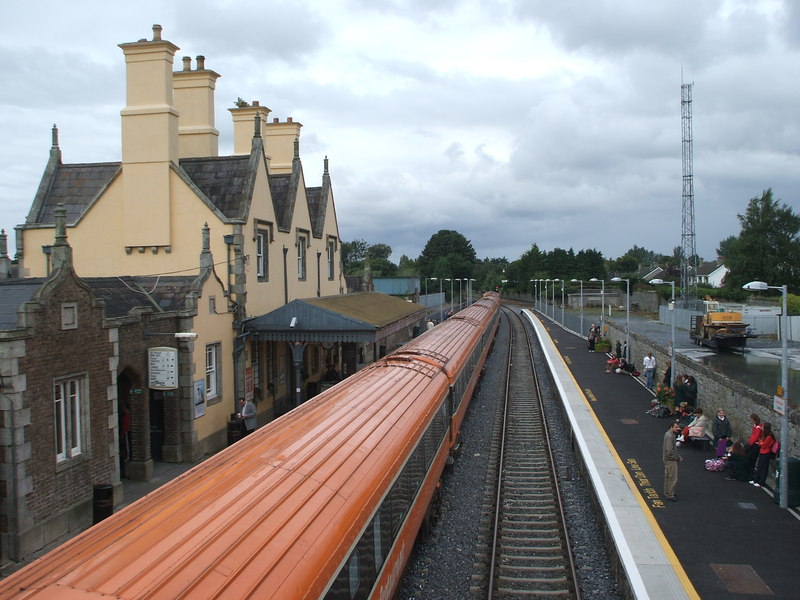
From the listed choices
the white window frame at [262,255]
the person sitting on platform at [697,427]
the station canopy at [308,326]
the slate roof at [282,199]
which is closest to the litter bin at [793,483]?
the person sitting on platform at [697,427]

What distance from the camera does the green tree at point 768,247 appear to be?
62656 millimetres

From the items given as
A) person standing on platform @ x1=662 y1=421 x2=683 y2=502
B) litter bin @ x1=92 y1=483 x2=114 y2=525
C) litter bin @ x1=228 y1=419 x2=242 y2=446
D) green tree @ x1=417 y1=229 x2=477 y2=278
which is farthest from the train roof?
green tree @ x1=417 y1=229 x2=477 y2=278

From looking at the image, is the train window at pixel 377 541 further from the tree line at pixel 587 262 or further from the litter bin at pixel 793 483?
the tree line at pixel 587 262

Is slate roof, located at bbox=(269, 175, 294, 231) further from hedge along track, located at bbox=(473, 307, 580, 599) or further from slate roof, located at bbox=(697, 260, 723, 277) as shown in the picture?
slate roof, located at bbox=(697, 260, 723, 277)

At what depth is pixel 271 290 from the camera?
2172cm

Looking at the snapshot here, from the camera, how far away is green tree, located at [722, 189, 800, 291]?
2467 inches

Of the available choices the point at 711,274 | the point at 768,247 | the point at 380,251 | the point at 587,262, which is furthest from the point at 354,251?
the point at 768,247

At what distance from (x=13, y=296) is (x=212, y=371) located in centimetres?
660

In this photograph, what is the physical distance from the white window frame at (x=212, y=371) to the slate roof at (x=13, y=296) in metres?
5.65

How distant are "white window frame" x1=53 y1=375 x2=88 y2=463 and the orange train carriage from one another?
5.01m

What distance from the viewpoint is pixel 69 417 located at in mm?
11828

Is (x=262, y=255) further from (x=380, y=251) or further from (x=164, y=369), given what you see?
(x=380, y=251)

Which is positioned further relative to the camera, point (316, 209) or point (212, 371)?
point (316, 209)

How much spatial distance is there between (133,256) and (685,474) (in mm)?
16242
